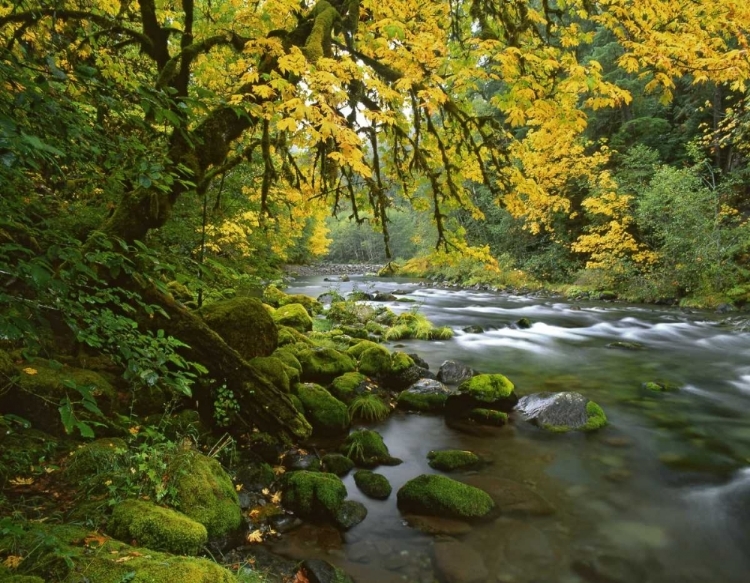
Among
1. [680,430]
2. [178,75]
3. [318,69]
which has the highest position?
[178,75]

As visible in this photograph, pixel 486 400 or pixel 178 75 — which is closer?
pixel 178 75

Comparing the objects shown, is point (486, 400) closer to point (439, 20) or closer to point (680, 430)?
point (680, 430)

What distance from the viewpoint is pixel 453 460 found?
219 inches

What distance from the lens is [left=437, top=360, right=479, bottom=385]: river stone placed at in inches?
344

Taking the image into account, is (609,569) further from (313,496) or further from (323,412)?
(323,412)

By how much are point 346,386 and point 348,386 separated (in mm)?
37

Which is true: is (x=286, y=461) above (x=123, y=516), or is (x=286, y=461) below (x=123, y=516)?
below

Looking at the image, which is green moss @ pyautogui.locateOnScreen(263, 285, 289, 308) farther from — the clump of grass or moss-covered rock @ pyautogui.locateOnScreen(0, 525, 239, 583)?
moss-covered rock @ pyautogui.locateOnScreen(0, 525, 239, 583)

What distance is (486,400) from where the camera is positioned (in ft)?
23.3

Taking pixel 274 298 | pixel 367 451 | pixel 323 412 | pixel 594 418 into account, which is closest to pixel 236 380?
pixel 323 412

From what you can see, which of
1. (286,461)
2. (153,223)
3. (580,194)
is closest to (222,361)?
(286,461)

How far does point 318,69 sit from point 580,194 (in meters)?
24.4

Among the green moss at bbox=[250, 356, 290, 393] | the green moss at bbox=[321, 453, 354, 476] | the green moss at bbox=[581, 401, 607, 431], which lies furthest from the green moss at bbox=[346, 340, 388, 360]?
the green moss at bbox=[581, 401, 607, 431]

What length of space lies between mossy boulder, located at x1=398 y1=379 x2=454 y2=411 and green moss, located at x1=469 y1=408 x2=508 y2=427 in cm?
60
